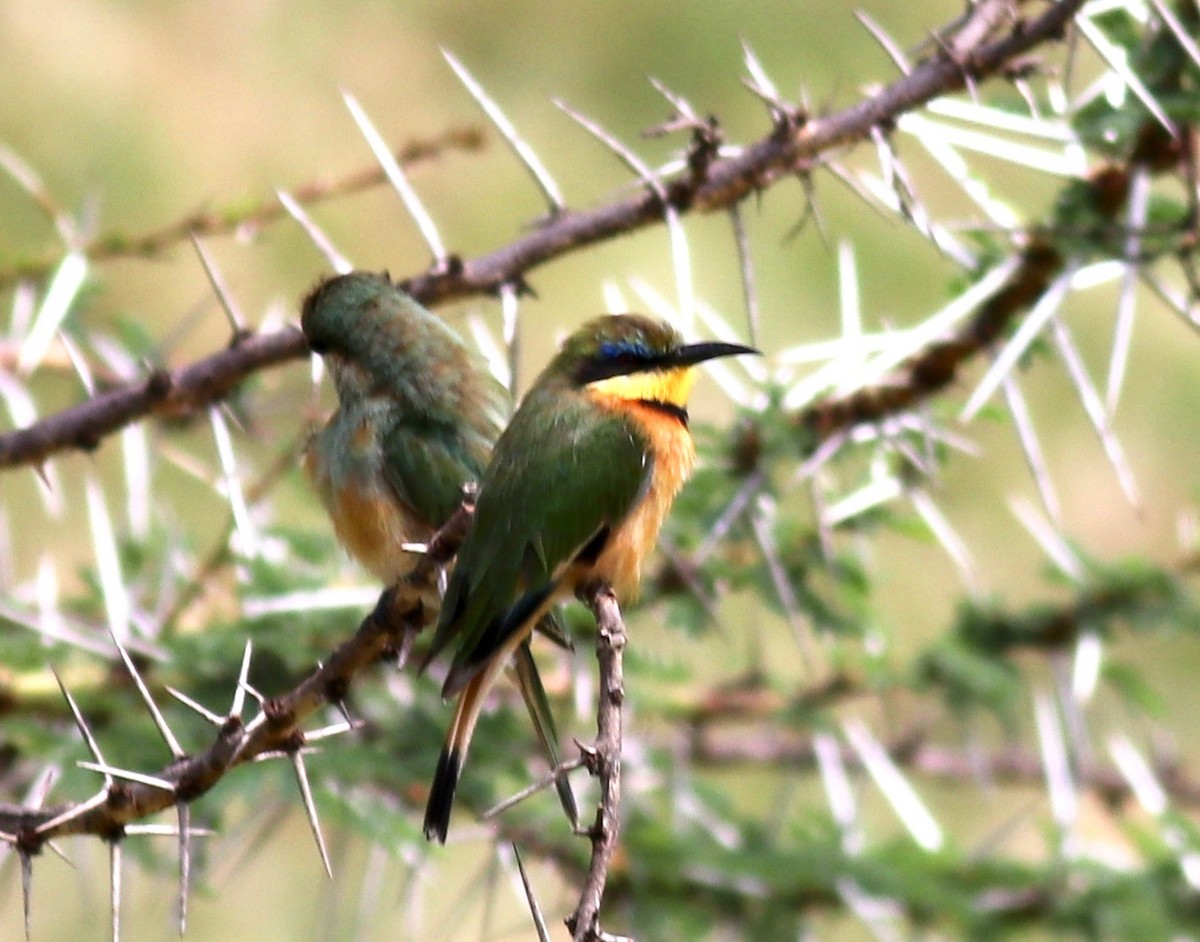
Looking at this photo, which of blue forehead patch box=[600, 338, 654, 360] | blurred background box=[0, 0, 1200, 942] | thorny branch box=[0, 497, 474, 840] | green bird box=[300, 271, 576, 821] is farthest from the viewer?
blurred background box=[0, 0, 1200, 942]

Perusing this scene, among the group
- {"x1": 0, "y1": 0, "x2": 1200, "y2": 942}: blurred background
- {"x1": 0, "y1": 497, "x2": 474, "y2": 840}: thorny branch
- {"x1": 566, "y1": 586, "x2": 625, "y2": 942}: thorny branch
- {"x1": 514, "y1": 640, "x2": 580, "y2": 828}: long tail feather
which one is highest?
{"x1": 0, "y1": 0, "x2": 1200, "y2": 942}: blurred background

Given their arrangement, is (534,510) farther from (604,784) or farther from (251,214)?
(251,214)

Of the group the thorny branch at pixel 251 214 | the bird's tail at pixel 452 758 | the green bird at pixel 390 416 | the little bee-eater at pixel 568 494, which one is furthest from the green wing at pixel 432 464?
the thorny branch at pixel 251 214

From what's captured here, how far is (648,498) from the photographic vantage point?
5.24ft

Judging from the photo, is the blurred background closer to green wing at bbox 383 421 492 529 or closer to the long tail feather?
green wing at bbox 383 421 492 529

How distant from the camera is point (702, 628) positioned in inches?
91.4

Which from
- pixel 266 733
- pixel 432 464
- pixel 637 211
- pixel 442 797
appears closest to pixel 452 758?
pixel 442 797

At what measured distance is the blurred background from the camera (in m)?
4.42

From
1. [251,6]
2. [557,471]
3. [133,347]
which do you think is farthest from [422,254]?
[557,471]

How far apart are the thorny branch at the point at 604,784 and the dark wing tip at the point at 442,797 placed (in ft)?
0.73

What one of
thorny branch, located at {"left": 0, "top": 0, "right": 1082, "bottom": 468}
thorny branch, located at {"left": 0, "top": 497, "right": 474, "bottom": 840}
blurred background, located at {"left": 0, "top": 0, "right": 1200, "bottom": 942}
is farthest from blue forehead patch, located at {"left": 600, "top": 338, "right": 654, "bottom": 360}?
blurred background, located at {"left": 0, "top": 0, "right": 1200, "bottom": 942}

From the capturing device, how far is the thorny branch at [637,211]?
1.67m

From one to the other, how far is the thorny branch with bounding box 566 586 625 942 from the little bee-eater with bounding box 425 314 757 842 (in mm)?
132

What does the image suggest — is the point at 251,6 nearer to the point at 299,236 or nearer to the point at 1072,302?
the point at 299,236
